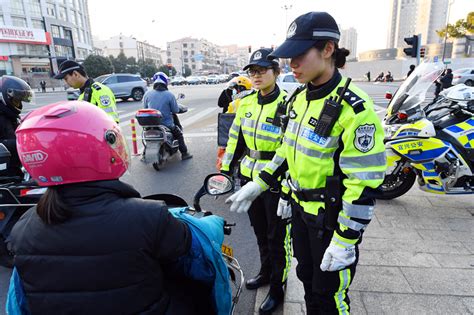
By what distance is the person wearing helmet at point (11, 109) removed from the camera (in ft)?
12.0

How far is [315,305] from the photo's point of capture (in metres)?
2.04

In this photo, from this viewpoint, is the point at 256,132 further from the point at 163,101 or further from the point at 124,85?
the point at 124,85

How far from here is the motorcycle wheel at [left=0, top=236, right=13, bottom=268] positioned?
11.0 ft

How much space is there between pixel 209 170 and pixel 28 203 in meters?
3.52

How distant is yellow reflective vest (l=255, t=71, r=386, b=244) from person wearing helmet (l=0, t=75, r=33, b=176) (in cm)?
333

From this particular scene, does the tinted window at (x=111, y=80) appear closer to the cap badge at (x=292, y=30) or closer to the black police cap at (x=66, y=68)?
the black police cap at (x=66, y=68)

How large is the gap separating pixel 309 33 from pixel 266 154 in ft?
3.64

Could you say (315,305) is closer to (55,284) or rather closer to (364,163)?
(364,163)

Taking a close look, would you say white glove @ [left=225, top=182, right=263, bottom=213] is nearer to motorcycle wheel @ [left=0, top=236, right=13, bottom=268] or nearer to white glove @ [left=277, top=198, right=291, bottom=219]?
white glove @ [left=277, top=198, right=291, bottom=219]

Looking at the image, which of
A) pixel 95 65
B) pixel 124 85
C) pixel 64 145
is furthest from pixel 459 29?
pixel 64 145

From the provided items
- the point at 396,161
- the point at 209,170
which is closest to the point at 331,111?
the point at 396,161

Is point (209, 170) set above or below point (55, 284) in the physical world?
below

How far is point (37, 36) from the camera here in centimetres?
5284

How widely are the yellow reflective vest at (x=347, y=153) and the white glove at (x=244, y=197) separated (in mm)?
372
